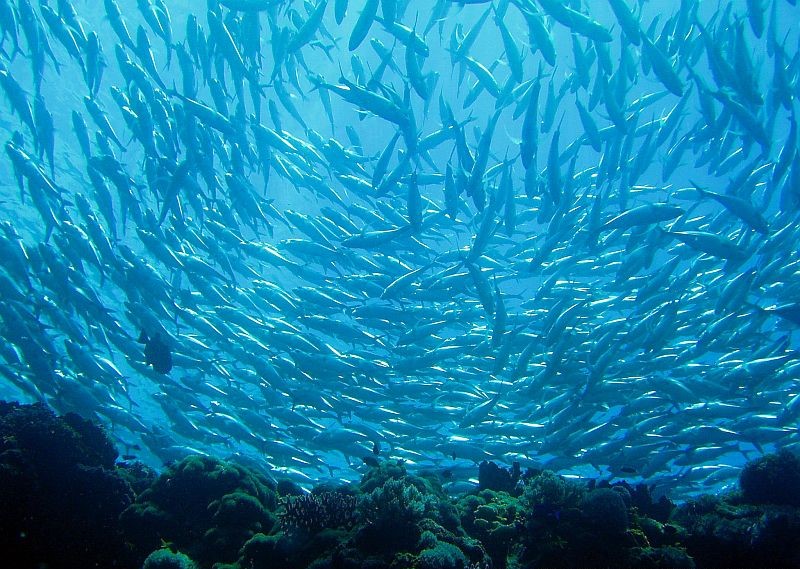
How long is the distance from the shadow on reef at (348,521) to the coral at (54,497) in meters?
0.01

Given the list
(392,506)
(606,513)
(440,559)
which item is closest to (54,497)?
(392,506)

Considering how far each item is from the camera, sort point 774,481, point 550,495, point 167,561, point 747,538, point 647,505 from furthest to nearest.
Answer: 1. point 647,505
2. point 774,481
3. point 550,495
4. point 747,538
5. point 167,561

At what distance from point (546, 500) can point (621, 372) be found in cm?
740

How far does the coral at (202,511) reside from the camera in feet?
17.2

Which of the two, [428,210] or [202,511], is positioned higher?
[428,210]

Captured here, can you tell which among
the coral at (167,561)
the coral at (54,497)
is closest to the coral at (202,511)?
the coral at (54,497)

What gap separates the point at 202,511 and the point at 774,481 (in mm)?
7697

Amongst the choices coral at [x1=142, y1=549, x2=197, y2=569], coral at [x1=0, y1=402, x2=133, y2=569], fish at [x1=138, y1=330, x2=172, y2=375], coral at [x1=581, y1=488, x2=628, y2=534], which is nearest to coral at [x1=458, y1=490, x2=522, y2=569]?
coral at [x1=581, y1=488, x2=628, y2=534]

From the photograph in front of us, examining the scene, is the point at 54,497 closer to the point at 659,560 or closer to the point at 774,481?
the point at 659,560

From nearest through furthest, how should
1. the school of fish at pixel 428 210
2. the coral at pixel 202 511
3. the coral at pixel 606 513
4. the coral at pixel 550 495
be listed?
1. the coral at pixel 606 513
2. the coral at pixel 550 495
3. the coral at pixel 202 511
4. the school of fish at pixel 428 210

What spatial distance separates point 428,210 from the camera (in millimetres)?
9688

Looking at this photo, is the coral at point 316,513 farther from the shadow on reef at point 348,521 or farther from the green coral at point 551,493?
the green coral at point 551,493

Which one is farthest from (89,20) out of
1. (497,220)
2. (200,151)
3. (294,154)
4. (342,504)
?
(342,504)

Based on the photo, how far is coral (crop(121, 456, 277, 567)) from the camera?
525cm
